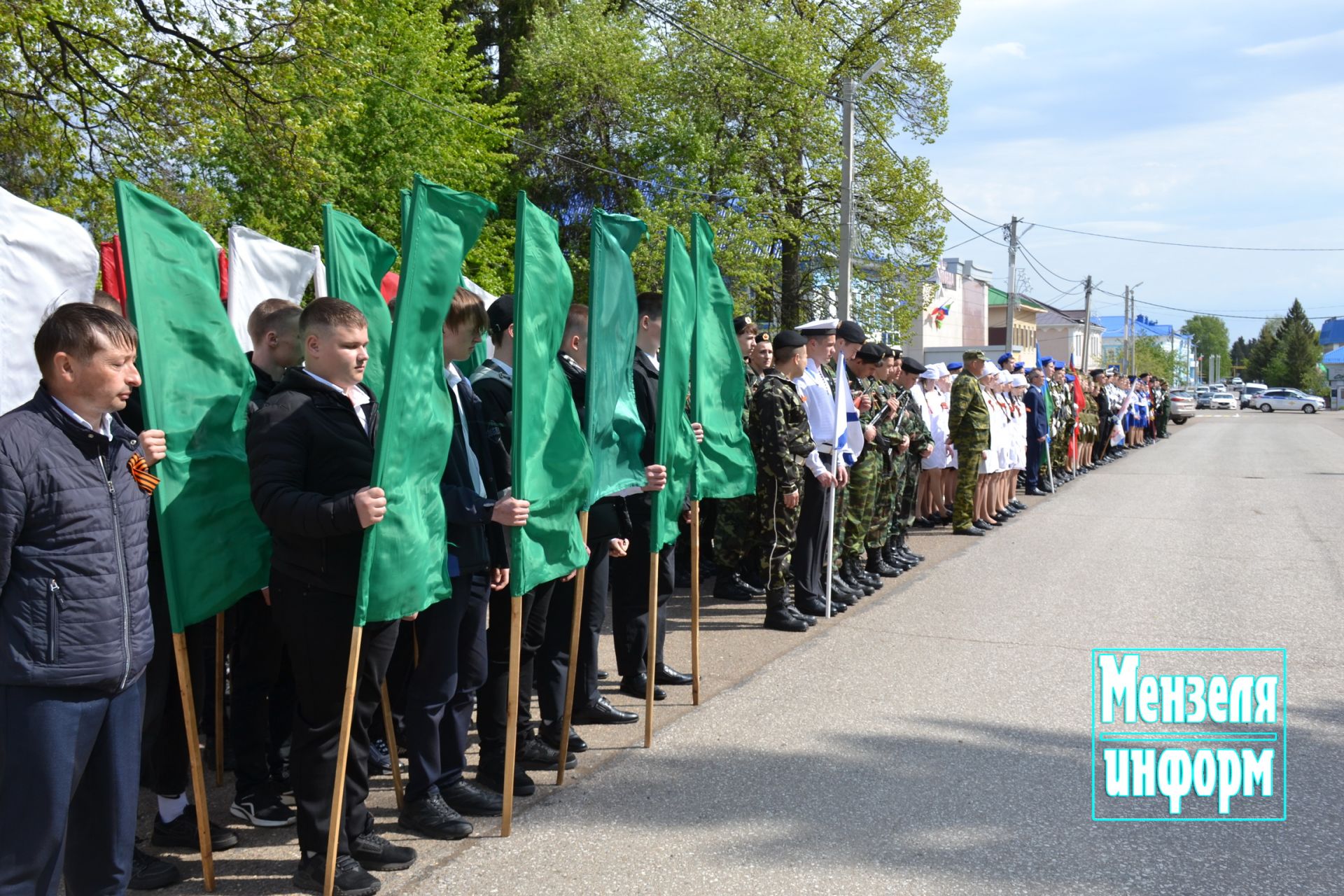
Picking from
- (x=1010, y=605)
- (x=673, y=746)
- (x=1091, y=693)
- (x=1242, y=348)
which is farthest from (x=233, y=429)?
(x=1242, y=348)

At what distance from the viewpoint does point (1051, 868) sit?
4.00 metres

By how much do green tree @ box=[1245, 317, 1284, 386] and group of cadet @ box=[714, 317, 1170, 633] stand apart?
13771cm

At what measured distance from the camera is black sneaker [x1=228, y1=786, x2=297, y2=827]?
4.40 m

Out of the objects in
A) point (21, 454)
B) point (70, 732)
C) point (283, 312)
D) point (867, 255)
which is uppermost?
point (867, 255)

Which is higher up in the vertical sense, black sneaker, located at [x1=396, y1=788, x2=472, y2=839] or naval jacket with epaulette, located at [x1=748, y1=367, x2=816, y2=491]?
naval jacket with epaulette, located at [x1=748, y1=367, x2=816, y2=491]

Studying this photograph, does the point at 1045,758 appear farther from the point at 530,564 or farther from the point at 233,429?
the point at 233,429

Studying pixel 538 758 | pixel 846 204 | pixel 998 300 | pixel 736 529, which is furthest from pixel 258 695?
pixel 998 300

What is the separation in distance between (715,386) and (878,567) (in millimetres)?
4392

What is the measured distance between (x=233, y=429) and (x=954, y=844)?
3.03 metres

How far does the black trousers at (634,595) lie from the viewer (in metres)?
5.89

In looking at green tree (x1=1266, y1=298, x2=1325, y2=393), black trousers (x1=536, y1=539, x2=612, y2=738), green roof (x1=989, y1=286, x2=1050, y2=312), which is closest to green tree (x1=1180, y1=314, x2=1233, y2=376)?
green tree (x1=1266, y1=298, x2=1325, y2=393)

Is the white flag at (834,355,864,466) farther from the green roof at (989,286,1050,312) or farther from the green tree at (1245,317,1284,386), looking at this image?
the green tree at (1245,317,1284,386)

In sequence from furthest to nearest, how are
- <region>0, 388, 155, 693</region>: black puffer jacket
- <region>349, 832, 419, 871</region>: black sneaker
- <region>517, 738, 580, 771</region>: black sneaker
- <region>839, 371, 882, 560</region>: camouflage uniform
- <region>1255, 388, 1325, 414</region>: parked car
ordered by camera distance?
<region>1255, 388, 1325, 414</region>: parked car < <region>839, 371, 882, 560</region>: camouflage uniform < <region>517, 738, 580, 771</region>: black sneaker < <region>349, 832, 419, 871</region>: black sneaker < <region>0, 388, 155, 693</region>: black puffer jacket

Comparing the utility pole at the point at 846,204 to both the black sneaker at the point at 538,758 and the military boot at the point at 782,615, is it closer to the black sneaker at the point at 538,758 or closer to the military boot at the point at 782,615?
the military boot at the point at 782,615
